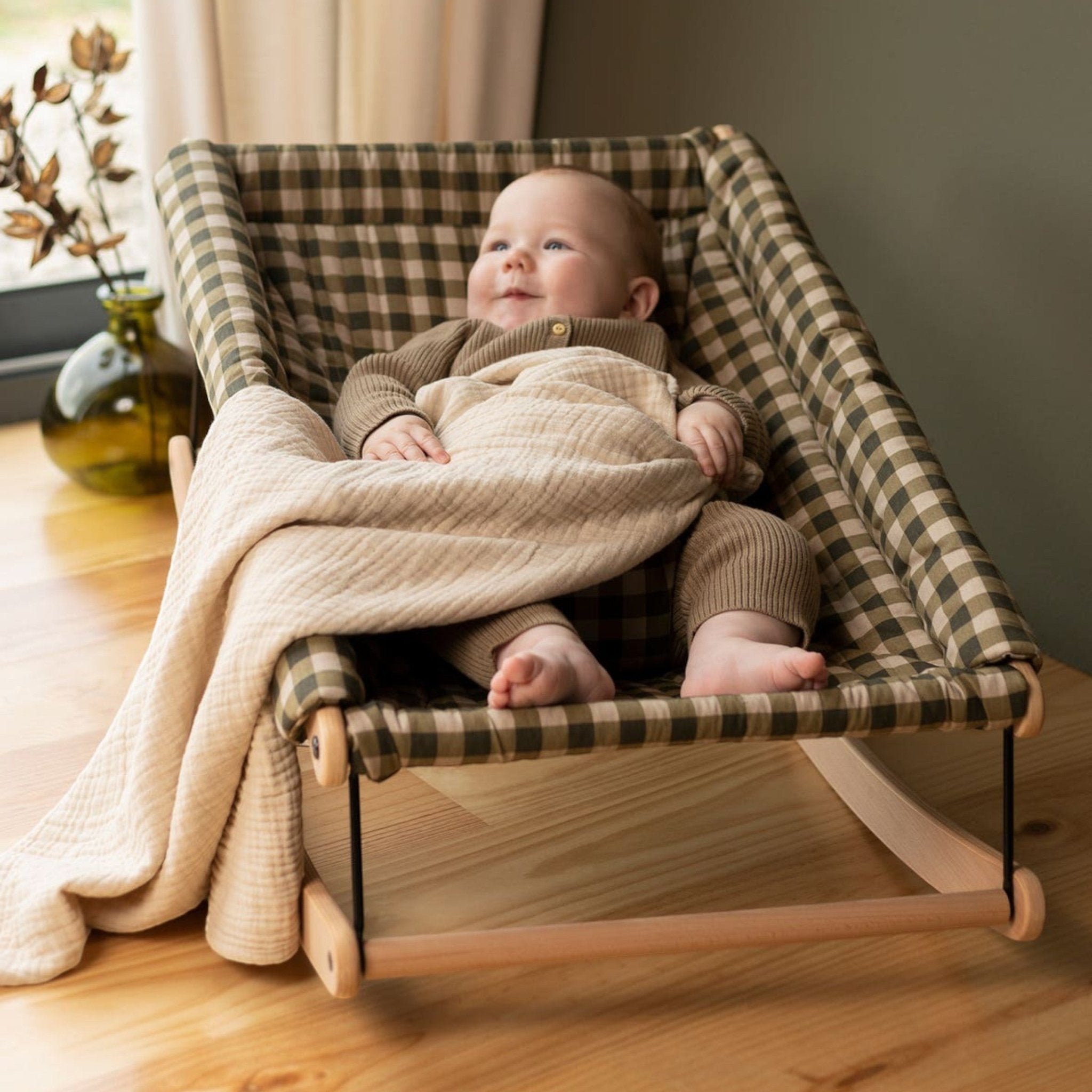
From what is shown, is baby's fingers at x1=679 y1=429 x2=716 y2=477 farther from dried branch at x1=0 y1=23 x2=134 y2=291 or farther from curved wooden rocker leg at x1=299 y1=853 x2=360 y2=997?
dried branch at x1=0 y1=23 x2=134 y2=291

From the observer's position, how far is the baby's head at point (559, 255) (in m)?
1.66

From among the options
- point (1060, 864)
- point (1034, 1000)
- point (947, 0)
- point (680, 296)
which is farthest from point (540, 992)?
point (947, 0)

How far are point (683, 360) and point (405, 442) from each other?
524mm

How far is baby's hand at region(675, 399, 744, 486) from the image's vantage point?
1479 mm

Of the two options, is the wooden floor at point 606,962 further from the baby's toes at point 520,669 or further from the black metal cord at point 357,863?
the baby's toes at point 520,669

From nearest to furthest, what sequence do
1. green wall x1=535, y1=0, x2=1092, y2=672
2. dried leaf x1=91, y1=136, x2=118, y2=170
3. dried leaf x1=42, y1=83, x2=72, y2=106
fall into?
1. green wall x1=535, y1=0, x2=1092, y2=672
2. dried leaf x1=42, y1=83, x2=72, y2=106
3. dried leaf x1=91, y1=136, x2=118, y2=170

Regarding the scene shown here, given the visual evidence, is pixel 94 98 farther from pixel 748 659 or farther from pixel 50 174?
pixel 748 659

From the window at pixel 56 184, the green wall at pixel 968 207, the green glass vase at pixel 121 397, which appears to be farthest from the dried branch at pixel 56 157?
the green wall at pixel 968 207

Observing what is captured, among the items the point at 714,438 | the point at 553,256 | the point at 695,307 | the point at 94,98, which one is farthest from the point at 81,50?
the point at 714,438

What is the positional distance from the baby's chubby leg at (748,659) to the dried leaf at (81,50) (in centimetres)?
130

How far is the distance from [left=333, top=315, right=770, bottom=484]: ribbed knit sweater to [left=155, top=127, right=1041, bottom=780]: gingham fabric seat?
84mm

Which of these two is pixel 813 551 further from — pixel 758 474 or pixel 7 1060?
pixel 7 1060

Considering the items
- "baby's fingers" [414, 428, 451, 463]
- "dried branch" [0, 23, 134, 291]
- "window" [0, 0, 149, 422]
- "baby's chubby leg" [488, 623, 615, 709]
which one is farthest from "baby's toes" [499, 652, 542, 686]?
"window" [0, 0, 149, 422]

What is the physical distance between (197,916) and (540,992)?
0.35 m
